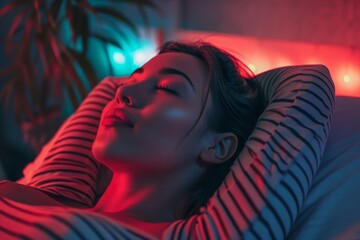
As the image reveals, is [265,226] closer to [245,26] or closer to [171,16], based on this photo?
[245,26]

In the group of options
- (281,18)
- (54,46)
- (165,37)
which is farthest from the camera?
(165,37)

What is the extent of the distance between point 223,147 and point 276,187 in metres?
0.17

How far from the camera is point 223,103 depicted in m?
0.91

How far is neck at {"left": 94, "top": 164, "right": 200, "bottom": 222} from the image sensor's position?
2.77 feet

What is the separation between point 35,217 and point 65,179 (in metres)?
0.35

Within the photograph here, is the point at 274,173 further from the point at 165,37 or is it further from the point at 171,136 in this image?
the point at 165,37

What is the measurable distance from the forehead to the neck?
194mm

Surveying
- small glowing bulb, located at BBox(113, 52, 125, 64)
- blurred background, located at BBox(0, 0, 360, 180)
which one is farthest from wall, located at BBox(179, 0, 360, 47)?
small glowing bulb, located at BBox(113, 52, 125, 64)

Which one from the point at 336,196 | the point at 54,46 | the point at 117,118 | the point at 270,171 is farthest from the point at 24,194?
the point at 54,46

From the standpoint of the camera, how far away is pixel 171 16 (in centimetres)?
192

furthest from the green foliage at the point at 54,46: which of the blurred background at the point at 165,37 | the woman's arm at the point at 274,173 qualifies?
the woman's arm at the point at 274,173

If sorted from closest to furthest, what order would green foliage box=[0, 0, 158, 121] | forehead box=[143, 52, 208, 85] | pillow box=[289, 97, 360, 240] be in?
pillow box=[289, 97, 360, 240] → forehead box=[143, 52, 208, 85] → green foliage box=[0, 0, 158, 121]

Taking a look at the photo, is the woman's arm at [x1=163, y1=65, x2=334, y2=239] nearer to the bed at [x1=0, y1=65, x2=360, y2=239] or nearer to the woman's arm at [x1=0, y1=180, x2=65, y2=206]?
the bed at [x1=0, y1=65, x2=360, y2=239]

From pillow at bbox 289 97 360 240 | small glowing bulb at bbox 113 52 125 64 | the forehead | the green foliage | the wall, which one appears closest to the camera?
pillow at bbox 289 97 360 240
